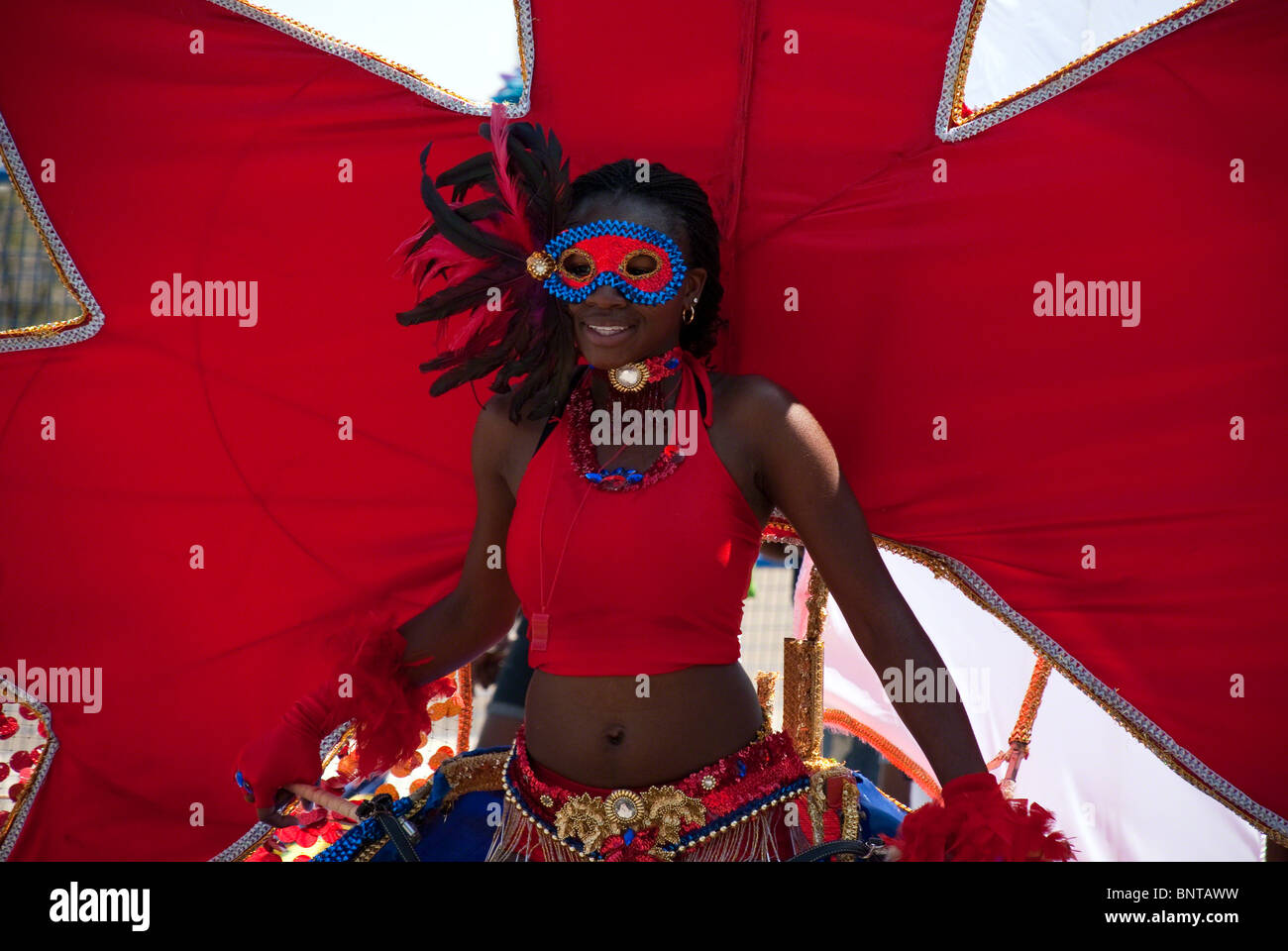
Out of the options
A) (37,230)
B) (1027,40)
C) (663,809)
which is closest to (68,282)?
(37,230)

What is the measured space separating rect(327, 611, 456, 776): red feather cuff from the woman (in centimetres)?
6

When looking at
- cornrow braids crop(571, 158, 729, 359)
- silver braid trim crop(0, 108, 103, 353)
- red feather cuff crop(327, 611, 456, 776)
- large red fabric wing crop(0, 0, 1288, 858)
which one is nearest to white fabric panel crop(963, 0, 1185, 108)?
large red fabric wing crop(0, 0, 1288, 858)

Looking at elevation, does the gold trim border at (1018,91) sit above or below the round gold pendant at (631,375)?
above

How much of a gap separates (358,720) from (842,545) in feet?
3.54

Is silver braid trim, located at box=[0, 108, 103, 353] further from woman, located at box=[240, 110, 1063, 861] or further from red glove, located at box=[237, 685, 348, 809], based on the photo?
red glove, located at box=[237, 685, 348, 809]

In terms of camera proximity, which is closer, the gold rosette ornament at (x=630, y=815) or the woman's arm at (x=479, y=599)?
the gold rosette ornament at (x=630, y=815)

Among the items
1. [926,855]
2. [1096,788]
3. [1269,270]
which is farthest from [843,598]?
[1096,788]

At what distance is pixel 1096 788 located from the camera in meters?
3.21

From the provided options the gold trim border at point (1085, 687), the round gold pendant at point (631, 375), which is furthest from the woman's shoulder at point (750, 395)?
the gold trim border at point (1085, 687)

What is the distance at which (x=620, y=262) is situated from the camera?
227cm

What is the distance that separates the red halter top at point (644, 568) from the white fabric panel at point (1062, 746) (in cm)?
75

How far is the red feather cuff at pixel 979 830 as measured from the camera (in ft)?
6.43

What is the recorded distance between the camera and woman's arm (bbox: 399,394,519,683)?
2602 mm

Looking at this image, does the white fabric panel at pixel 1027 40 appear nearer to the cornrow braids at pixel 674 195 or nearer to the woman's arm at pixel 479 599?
the cornrow braids at pixel 674 195
